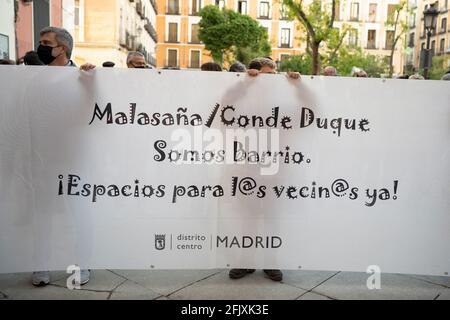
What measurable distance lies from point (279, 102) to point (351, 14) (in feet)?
178

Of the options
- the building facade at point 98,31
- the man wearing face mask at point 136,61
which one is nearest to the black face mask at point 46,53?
the man wearing face mask at point 136,61

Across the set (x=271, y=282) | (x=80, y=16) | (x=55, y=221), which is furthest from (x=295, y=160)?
(x=80, y=16)

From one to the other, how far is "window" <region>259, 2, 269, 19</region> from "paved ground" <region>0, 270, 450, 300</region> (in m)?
49.0

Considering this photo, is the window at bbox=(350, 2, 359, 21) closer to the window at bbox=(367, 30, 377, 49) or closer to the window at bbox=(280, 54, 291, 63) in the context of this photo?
the window at bbox=(367, 30, 377, 49)

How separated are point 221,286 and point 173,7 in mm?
53370

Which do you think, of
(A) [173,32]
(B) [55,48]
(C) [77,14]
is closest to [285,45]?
(A) [173,32]

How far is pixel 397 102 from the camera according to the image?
9.46ft

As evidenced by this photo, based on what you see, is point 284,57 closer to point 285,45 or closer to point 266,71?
point 285,45

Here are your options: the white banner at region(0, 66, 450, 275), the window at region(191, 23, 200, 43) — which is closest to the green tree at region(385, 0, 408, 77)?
the white banner at region(0, 66, 450, 275)

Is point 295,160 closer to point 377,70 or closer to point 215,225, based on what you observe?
point 215,225

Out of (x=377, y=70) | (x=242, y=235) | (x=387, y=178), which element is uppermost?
(x=377, y=70)

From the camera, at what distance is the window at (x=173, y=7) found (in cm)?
5256

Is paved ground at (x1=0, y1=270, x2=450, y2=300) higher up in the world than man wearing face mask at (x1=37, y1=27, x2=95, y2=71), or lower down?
lower down

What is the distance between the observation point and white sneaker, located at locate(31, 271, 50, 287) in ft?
9.67
